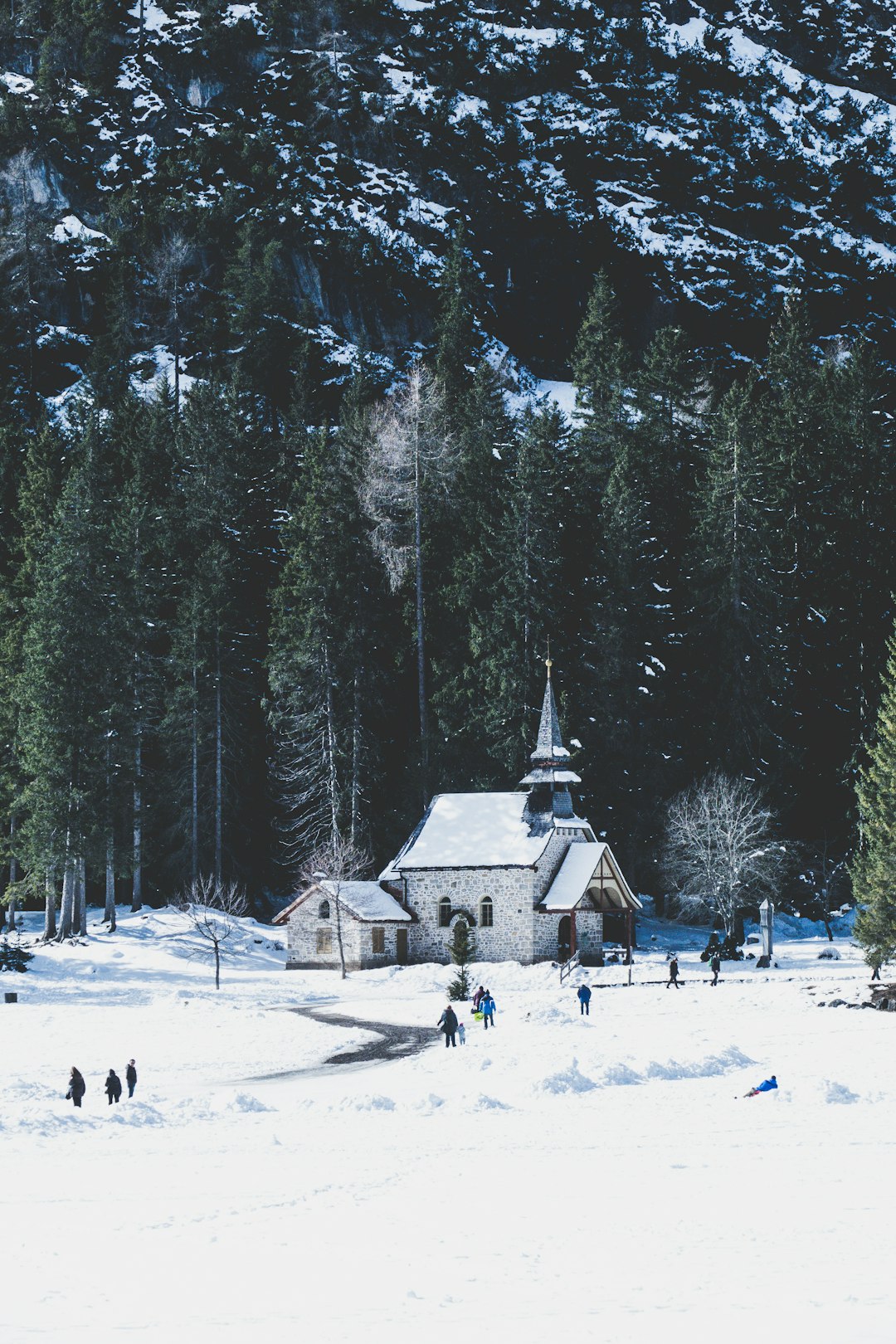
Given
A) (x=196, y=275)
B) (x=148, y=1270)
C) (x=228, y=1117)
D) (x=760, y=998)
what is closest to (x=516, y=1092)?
(x=228, y=1117)

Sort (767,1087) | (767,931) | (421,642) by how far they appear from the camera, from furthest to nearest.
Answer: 1. (421,642)
2. (767,931)
3. (767,1087)

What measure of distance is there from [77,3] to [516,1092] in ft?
365

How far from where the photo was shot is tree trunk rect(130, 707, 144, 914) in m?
60.6

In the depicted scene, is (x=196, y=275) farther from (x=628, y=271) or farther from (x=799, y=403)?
(x=799, y=403)

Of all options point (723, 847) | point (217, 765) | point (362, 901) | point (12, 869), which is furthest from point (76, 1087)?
point (217, 765)

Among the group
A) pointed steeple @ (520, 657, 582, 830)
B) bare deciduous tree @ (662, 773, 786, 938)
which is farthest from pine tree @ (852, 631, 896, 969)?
pointed steeple @ (520, 657, 582, 830)

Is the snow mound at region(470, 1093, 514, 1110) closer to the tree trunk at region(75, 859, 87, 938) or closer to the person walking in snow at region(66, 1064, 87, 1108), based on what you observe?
the person walking in snow at region(66, 1064, 87, 1108)

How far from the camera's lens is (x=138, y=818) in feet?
201

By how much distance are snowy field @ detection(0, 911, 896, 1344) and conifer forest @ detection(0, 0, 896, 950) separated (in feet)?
53.4

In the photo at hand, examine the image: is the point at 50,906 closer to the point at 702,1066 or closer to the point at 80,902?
the point at 80,902

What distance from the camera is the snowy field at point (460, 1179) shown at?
1403 cm

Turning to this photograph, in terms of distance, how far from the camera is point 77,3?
117562mm

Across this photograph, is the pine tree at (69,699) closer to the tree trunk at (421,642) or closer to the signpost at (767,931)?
the tree trunk at (421,642)

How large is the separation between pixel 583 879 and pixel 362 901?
858 cm
